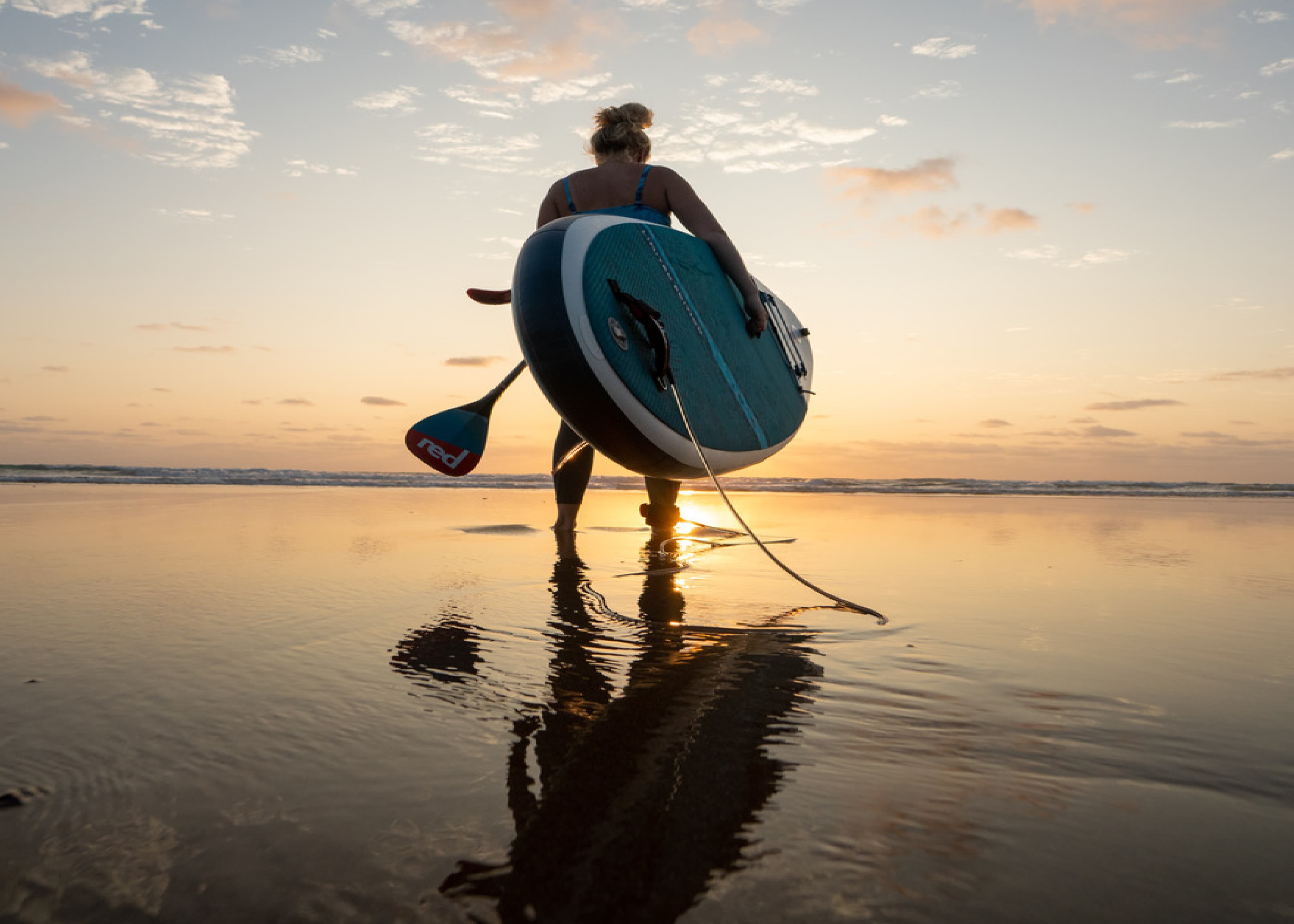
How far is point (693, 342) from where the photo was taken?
11.2ft

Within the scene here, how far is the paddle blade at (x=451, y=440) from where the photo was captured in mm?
4578

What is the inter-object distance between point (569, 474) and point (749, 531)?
2.86m

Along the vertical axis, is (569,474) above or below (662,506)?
above

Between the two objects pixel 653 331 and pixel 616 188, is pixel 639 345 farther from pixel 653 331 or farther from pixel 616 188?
pixel 616 188

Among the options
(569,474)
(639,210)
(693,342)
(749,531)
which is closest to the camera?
(749,531)

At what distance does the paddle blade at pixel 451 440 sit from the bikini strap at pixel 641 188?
1.58 meters

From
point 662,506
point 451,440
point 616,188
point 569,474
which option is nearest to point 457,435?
point 451,440

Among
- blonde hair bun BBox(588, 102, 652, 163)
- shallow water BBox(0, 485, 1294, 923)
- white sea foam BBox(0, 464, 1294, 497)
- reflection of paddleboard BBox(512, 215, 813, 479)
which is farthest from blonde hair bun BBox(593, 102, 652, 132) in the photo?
white sea foam BBox(0, 464, 1294, 497)

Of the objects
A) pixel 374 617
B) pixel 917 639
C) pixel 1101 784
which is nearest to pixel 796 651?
pixel 917 639

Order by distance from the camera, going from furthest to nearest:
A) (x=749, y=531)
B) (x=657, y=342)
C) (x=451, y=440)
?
(x=451, y=440)
(x=657, y=342)
(x=749, y=531)

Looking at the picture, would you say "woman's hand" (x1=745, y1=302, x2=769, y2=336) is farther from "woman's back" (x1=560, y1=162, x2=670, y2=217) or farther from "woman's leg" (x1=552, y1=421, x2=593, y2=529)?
"woman's leg" (x1=552, y1=421, x2=593, y2=529)

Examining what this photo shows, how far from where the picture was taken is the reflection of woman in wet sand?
2.84ft

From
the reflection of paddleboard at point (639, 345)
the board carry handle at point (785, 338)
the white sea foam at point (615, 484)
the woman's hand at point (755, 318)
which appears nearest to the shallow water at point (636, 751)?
the reflection of paddleboard at point (639, 345)

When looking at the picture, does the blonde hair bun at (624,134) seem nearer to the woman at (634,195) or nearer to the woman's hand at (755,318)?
the woman at (634,195)
